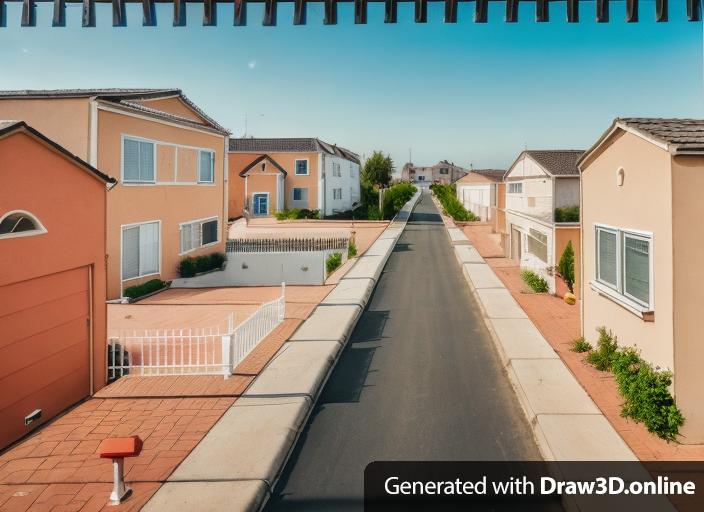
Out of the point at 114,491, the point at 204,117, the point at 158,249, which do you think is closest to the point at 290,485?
the point at 114,491

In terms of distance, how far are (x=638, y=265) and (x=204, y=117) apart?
22.2 meters

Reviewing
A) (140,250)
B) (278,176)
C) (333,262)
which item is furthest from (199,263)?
(278,176)

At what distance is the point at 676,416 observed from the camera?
784 cm

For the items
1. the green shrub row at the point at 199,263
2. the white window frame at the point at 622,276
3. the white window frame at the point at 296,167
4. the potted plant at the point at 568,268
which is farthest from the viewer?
the white window frame at the point at 296,167

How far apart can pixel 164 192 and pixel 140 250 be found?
2927 millimetres

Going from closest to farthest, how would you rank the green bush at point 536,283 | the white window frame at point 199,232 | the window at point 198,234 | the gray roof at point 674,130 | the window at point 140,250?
1. the gray roof at point 674,130
2. the window at point 140,250
3. the green bush at point 536,283
4. the white window frame at point 199,232
5. the window at point 198,234

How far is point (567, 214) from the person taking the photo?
20.8 m

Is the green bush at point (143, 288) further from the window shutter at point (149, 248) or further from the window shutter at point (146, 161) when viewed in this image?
the window shutter at point (146, 161)

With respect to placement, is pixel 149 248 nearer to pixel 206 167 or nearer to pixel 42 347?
pixel 206 167

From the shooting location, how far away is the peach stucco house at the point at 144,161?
1822cm

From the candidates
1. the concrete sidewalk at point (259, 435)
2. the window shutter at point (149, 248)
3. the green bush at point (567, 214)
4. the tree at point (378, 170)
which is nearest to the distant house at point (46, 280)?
the concrete sidewalk at point (259, 435)

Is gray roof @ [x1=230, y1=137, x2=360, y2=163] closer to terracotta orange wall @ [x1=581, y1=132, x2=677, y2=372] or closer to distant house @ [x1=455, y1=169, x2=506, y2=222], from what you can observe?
distant house @ [x1=455, y1=169, x2=506, y2=222]

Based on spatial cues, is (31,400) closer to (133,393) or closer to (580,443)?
(133,393)

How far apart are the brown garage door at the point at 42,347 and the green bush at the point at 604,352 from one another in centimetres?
1008
